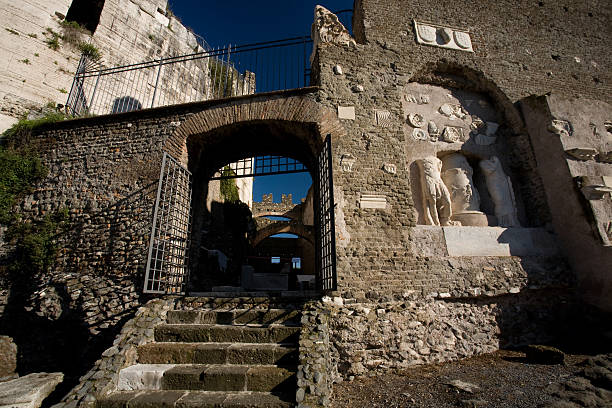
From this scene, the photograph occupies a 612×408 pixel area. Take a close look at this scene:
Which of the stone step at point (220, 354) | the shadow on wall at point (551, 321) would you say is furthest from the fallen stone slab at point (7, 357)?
the shadow on wall at point (551, 321)

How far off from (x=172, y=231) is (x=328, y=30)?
4910 millimetres

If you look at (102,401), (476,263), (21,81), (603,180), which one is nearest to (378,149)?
(476,263)

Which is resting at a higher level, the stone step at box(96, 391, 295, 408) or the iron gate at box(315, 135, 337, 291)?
the iron gate at box(315, 135, 337, 291)

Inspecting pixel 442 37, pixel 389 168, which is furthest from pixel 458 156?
pixel 442 37

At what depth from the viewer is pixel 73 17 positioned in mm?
10305

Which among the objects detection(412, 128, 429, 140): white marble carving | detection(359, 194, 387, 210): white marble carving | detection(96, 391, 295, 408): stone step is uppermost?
detection(412, 128, 429, 140): white marble carving

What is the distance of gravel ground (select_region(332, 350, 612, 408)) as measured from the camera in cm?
293

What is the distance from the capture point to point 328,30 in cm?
598

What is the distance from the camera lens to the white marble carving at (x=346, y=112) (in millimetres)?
5391

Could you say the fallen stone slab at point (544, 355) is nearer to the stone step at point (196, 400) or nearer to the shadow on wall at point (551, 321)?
the shadow on wall at point (551, 321)

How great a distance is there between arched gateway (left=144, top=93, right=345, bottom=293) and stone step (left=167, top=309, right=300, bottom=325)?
759mm

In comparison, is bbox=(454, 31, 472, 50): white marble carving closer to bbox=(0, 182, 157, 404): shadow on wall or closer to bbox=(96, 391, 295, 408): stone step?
bbox=(0, 182, 157, 404): shadow on wall

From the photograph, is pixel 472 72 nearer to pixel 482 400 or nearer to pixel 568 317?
pixel 568 317

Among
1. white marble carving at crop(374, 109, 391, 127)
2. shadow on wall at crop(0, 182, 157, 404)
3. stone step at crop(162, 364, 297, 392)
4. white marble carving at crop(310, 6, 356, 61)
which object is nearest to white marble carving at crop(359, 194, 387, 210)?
white marble carving at crop(374, 109, 391, 127)
